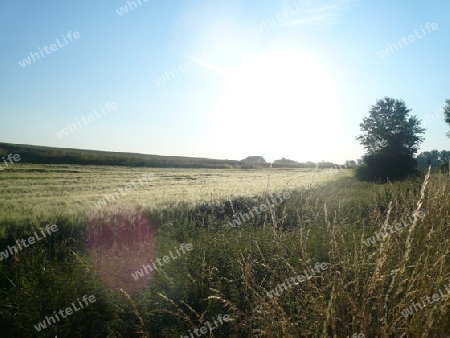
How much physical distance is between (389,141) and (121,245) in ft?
132

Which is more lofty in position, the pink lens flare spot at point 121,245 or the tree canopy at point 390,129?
the tree canopy at point 390,129

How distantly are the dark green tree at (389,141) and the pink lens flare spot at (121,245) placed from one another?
1332 inches

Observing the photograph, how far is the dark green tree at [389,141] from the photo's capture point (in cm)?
3600

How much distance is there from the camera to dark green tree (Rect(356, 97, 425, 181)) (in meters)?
36.0

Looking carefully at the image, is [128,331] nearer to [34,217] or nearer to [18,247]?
[18,247]

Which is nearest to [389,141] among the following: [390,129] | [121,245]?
[390,129]

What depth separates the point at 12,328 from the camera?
353 cm

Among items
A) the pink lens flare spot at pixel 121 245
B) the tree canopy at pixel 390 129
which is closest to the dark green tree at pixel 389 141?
the tree canopy at pixel 390 129

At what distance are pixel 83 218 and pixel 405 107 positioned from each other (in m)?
44.7

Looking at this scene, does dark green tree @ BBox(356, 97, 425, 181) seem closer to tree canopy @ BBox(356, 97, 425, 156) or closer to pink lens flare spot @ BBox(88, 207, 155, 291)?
tree canopy @ BBox(356, 97, 425, 156)

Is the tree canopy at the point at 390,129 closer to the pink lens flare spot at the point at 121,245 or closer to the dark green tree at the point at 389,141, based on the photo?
the dark green tree at the point at 389,141

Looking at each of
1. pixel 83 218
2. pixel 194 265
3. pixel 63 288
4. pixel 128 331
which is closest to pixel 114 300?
pixel 128 331

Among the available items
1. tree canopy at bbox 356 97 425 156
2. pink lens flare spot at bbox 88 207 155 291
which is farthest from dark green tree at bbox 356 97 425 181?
pink lens flare spot at bbox 88 207 155 291

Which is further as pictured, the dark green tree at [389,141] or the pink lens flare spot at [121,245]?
the dark green tree at [389,141]
